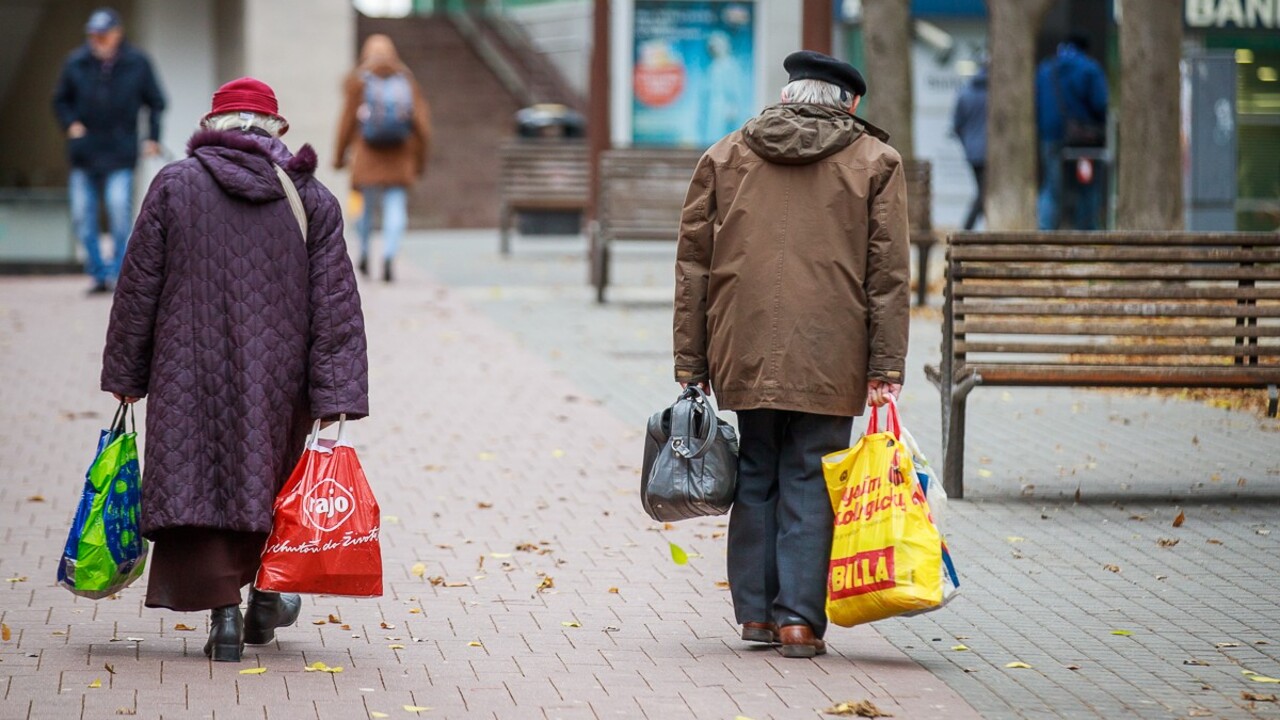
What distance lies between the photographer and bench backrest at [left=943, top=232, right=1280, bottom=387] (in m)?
8.11

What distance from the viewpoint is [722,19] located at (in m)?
22.3

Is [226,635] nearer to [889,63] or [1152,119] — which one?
[1152,119]

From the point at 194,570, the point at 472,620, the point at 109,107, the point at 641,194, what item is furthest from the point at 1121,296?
the point at 109,107

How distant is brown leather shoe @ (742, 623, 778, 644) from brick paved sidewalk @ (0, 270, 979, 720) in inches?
1.7

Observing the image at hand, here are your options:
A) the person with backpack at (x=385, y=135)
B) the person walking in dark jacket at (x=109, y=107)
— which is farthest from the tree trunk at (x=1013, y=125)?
the person walking in dark jacket at (x=109, y=107)

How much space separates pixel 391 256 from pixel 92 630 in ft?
38.3

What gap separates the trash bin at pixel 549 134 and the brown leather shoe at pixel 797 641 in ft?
59.2

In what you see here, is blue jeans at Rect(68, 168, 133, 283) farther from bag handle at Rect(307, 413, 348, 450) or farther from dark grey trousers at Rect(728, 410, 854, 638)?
dark grey trousers at Rect(728, 410, 854, 638)

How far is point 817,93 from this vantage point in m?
5.66

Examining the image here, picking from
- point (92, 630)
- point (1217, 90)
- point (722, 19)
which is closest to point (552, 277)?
point (722, 19)

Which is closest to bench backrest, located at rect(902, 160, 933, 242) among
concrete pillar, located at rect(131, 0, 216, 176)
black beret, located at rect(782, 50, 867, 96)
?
black beret, located at rect(782, 50, 867, 96)

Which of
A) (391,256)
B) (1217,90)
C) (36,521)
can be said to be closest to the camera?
(36,521)

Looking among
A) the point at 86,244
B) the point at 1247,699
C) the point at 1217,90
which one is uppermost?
the point at 1217,90

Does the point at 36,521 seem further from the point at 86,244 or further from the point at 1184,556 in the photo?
the point at 86,244
